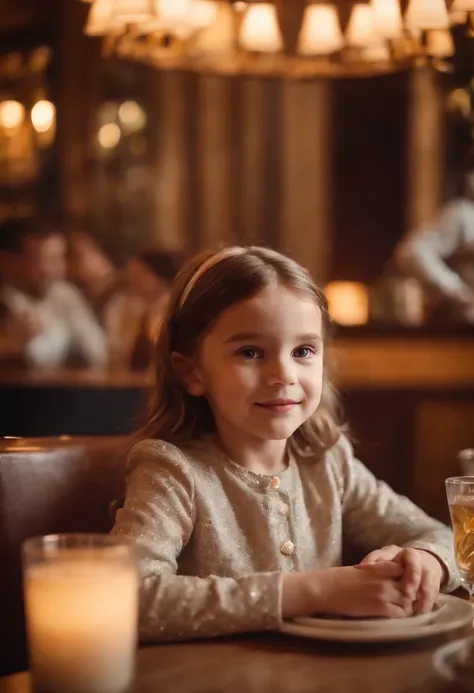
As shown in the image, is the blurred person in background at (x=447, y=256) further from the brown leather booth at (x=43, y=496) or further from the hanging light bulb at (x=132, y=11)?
the brown leather booth at (x=43, y=496)

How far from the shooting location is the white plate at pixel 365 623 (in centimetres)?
112

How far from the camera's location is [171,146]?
7.73 metres

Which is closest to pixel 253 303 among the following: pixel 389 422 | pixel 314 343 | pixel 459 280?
pixel 314 343

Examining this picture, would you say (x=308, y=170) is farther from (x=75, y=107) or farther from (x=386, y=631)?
(x=386, y=631)

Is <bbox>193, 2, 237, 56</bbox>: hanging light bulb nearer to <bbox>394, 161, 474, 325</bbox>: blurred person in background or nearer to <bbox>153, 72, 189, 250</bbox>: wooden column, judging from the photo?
<bbox>394, 161, 474, 325</bbox>: blurred person in background

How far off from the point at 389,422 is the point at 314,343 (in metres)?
4.08

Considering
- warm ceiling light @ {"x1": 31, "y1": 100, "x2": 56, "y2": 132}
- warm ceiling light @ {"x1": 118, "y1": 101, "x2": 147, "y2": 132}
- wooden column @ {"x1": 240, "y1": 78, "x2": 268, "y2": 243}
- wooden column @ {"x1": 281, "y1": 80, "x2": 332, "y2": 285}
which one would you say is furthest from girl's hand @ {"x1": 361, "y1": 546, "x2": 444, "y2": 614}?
warm ceiling light @ {"x1": 118, "y1": 101, "x2": 147, "y2": 132}

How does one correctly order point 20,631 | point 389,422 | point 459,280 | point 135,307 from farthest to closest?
point 135,307
point 459,280
point 389,422
point 20,631

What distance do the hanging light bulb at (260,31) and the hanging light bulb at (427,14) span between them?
2.56 feet

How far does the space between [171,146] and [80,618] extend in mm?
6989

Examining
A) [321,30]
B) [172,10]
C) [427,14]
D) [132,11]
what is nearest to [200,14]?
[172,10]

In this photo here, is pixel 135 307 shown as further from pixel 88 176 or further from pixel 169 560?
pixel 169 560

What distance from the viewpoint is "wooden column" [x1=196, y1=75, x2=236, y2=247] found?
7.64m

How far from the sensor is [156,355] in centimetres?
159
